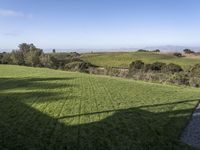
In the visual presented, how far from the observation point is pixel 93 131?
27.8 ft

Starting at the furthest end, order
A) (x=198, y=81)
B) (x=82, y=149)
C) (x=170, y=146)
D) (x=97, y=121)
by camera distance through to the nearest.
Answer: (x=198, y=81) < (x=97, y=121) < (x=170, y=146) < (x=82, y=149)

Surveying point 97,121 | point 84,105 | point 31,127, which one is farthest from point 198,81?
point 31,127

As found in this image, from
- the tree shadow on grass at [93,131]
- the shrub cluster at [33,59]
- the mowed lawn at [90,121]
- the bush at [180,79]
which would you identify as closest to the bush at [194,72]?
the bush at [180,79]

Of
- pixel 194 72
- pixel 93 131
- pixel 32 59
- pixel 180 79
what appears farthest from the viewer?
pixel 32 59

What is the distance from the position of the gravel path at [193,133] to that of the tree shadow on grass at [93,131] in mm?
237

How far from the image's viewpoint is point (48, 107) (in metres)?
11.6

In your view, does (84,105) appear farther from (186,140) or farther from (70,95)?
(186,140)

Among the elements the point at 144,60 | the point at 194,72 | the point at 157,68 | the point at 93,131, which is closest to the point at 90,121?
the point at 93,131

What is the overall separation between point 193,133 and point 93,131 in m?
3.19

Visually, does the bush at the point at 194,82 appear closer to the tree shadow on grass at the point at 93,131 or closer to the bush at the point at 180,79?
the bush at the point at 180,79

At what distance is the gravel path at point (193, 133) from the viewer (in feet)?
26.9

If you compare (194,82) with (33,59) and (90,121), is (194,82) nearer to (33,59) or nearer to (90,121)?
(90,121)

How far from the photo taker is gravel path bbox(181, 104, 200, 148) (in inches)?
323

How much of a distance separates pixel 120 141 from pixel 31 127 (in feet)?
8.90
